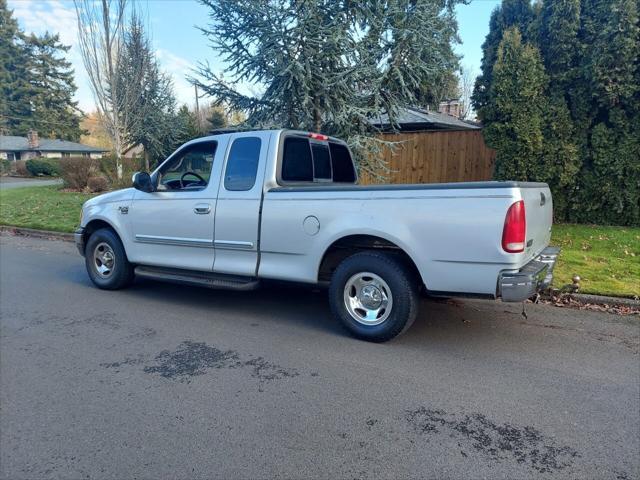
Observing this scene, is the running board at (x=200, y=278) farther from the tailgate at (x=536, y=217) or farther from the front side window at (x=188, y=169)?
the tailgate at (x=536, y=217)

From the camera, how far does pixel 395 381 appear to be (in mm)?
3664

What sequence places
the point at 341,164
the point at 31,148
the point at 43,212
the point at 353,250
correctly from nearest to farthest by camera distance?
the point at 353,250 < the point at 341,164 < the point at 43,212 < the point at 31,148

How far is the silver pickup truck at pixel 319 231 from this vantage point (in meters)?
3.85

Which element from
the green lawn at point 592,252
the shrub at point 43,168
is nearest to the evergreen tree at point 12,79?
the shrub at point 43,168

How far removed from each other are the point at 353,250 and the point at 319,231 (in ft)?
1.53

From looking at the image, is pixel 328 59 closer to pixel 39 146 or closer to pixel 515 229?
pixel 515 229

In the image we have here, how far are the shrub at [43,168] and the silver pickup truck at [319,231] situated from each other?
40212mm

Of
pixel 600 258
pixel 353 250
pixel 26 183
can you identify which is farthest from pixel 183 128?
pixel 353 250

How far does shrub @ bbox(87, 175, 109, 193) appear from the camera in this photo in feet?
63.5

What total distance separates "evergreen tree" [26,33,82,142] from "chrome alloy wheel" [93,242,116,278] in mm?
61685

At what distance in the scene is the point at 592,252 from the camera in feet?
25.5

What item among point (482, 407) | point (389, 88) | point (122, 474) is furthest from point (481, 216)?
point (389, 88)

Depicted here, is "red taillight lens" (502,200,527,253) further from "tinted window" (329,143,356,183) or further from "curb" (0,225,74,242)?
"curb" (0,225,74,242)

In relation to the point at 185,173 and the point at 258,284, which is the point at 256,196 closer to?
the point at 258,284
